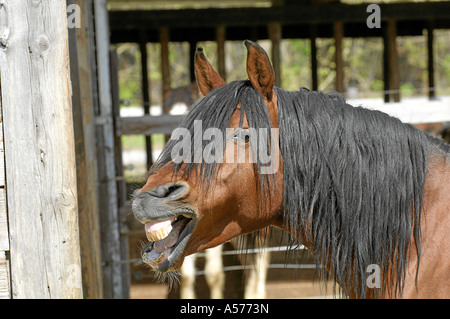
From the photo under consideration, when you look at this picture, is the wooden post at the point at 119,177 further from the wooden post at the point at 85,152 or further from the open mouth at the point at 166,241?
the open mouth at the point at 166,241

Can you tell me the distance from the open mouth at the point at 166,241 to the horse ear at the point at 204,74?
553 millimetres

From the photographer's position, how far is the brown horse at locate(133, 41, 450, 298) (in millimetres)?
1683

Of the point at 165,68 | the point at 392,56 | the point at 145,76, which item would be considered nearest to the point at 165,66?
the point at 165,68

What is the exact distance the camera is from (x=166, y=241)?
1695mm

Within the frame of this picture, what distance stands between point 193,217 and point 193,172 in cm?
15

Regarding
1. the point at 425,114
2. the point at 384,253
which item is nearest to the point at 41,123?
the point at 384,253

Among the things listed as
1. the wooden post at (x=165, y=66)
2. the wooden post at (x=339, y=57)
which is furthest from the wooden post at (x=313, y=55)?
the wooden post at (x=165, y=66)

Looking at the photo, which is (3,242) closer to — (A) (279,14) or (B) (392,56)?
(A) (279,14)

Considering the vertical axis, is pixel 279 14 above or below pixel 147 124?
above

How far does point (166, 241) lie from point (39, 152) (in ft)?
2.32

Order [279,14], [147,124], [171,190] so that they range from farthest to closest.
→ [279,14] → [147,124] → [171,190]

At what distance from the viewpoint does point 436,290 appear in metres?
1.71

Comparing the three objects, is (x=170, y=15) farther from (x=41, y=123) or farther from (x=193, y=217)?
(x=193, y=217)

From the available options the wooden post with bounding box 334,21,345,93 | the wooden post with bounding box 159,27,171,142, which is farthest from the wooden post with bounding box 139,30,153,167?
the wooden post with bounding box 334,21,345,93
